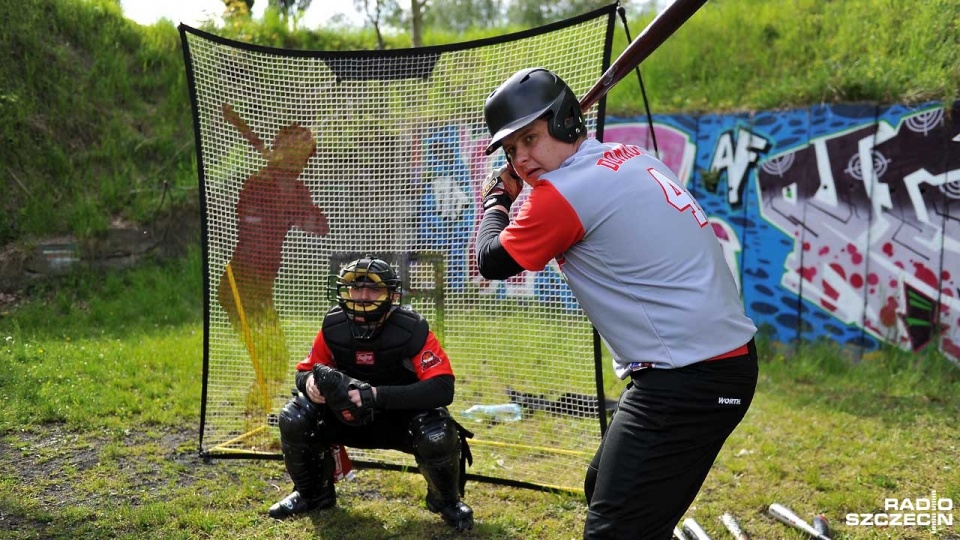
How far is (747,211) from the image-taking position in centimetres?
880

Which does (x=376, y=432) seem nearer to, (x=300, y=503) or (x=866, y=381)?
(x=300, y=503)

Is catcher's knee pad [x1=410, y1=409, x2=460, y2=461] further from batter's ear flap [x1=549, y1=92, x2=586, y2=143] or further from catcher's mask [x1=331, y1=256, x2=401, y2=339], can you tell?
batter's ear flap [x1=549, y1=92, x2=586, y2=143]

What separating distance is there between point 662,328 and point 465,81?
9.97 ft

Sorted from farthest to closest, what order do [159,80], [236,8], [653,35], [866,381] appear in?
[236,8] → [159,80] → [866,381] → [653,35]

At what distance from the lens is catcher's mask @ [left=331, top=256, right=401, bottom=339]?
439cm

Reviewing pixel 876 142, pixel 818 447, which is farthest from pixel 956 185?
pixel 818 447

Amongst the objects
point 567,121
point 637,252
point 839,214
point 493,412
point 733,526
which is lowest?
point 733,526

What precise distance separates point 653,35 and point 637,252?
101 centimetres

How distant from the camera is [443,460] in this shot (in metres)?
4.39

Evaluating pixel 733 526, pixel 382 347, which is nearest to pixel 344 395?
pixel 382 347

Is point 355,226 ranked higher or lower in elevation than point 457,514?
higher

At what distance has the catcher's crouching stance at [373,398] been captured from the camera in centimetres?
429

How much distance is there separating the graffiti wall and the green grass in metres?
0.41

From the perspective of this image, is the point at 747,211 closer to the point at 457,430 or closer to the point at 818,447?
the point at 818,447
